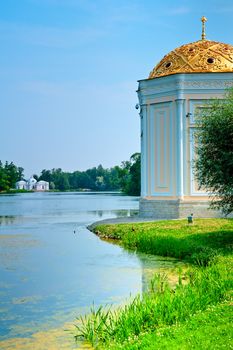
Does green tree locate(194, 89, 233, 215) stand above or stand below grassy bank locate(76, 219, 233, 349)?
above

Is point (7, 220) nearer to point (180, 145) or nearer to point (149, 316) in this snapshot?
point (180, 145)

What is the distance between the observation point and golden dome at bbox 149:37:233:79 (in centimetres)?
2295

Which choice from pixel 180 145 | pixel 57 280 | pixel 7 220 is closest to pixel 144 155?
pixel 180 145

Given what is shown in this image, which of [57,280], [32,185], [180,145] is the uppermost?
[32,185]

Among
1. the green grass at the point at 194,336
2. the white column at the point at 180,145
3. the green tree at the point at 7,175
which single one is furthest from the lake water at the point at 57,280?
the green tree at the point at 7,175

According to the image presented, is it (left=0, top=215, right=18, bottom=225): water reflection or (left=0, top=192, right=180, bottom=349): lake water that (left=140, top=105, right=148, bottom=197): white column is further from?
(left=0, top=215, right=18, bottom=225): water reflection

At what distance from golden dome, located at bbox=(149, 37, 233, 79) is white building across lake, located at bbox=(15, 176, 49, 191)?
135 meters

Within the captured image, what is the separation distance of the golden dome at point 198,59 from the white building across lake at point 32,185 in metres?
135

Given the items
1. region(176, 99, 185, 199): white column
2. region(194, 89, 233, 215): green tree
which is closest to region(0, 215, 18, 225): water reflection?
region(176, 99, 185, 199): white column

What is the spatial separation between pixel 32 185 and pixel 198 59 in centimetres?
14251

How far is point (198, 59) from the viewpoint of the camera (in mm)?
23219

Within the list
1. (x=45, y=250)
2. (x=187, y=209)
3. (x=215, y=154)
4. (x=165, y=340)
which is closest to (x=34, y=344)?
(x=165, y=340)

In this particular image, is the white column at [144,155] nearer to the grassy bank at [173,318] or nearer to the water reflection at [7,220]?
the water reflection at [7,220]

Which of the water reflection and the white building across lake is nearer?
the water reflection
